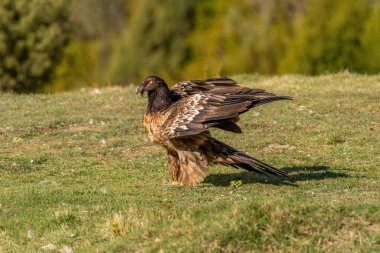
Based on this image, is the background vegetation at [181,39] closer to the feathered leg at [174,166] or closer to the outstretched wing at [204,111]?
the feathered leg at [174,166]

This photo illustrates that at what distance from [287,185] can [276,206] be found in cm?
342

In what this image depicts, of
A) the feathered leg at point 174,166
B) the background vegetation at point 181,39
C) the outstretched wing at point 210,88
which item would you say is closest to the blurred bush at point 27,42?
the background vegetation at point 181,39

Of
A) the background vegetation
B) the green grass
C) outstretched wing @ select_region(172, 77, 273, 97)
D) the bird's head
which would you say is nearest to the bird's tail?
the green grass

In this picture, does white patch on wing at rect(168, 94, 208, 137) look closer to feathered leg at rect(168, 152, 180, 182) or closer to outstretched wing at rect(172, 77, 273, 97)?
outstretched wing at rect(172, 77, 273, 97)

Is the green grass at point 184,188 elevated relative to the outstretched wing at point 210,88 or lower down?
lower down

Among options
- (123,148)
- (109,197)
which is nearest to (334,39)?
(123,148)

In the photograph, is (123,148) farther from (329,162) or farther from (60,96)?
(60,96)

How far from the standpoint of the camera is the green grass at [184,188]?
10.9m

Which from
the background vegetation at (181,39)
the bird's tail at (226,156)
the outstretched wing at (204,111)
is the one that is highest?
the outstretched wing at (204,111)

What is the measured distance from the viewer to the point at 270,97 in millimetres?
14031

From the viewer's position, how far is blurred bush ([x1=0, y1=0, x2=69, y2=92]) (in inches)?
1676

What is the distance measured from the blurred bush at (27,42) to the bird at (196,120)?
93.5ft

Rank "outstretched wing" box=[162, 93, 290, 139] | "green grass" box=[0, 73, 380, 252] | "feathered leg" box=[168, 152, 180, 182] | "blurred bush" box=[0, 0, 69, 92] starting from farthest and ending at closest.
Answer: "blurred bush" box=[0, 0, 69, 92], "feathered leg" box=[168, 152, 180, 182], "outstretched wing" box=[162, 93, 290, 139], "green grass" box=[0, 73, 380, 252]

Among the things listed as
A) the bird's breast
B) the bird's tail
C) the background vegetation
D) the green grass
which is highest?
the bird's breast
